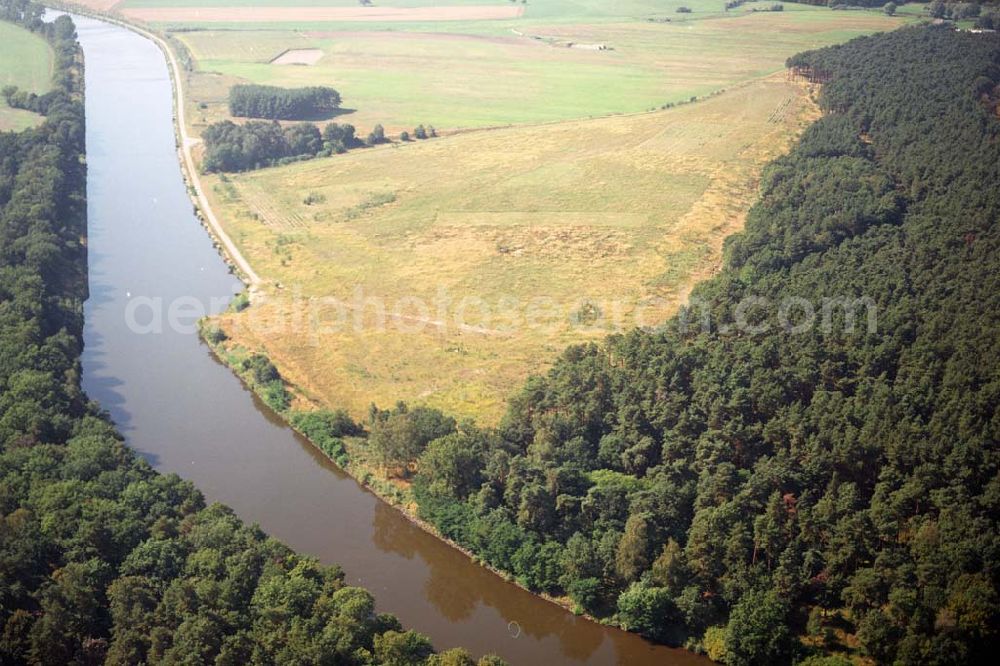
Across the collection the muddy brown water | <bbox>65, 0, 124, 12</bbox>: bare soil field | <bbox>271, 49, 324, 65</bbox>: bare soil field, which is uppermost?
<bbox>65, 0, 124, 12</bbox>: bare soil field

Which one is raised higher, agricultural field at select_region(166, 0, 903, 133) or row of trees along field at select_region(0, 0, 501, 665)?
agricultural field at select_region(166, 0, 903, 133)

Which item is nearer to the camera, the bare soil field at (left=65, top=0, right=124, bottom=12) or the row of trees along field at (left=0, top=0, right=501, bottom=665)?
the row of trees along field at (left=0, top=0, right=501, bottom=665)

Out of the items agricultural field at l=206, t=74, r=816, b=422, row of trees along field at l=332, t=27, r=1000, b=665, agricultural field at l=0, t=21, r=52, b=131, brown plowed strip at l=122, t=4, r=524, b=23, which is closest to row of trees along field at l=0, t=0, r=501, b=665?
row of trees along field at l=332, t=27, r=1000, b=665

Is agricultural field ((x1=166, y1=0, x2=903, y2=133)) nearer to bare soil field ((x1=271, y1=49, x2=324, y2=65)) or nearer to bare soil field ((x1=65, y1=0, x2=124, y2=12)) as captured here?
bare soil field ((x1=271, y1=49, x2=324, y2=65))

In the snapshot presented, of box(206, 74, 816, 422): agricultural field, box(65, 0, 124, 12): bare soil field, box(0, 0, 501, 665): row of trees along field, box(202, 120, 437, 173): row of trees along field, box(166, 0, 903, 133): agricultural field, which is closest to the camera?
box(0, 0, 501, 665): row of trees along field

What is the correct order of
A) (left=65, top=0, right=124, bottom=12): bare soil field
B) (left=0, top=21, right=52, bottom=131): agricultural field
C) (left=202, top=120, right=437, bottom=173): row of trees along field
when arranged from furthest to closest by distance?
1. (left=65, top=0, right=124, bottom=12): bare soil field
2. (left=0, top=21, right=52, bottom=131): agricultural field
3. (left=202, top=120, right=437, bottom=173): row of trees along field

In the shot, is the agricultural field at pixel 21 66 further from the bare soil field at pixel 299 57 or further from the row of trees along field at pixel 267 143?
the bare soil field at pixel 299 57

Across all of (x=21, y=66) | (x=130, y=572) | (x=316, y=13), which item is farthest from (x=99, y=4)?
(x=130, y=572)
